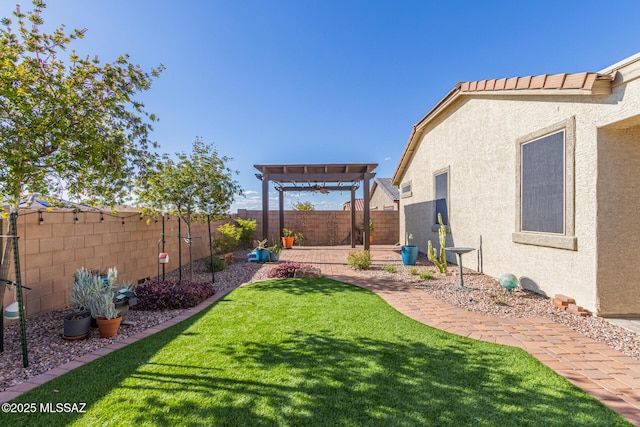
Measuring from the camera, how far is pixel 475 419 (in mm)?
2285

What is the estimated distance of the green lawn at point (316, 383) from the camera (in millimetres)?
2316

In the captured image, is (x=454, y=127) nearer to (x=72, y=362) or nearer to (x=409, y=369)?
(x=409, y=369)

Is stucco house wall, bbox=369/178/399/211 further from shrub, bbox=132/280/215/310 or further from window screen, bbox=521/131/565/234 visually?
shrub, bbox=132/280/215/310

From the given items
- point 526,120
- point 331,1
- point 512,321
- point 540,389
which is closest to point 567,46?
point 526,120

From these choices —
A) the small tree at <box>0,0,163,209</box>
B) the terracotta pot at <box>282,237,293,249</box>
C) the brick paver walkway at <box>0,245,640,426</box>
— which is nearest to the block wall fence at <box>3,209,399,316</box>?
the small tree at <box>0,0,163,209</box>

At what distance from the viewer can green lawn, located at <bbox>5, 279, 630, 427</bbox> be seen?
2316 millimetres

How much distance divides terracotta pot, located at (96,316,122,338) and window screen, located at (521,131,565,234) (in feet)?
25.0

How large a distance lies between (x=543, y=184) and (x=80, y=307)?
844 cm

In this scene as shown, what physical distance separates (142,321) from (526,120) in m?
8.47

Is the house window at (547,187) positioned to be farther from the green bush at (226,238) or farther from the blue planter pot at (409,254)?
the green bush at (226,238)

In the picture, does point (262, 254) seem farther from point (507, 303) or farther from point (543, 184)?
point (543, 184)

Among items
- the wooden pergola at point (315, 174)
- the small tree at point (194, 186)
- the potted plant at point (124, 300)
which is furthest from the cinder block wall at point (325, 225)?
the potted plant at point (124, 300)

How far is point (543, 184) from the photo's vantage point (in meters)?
5.64

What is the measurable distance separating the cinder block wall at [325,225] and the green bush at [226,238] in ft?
17.2
